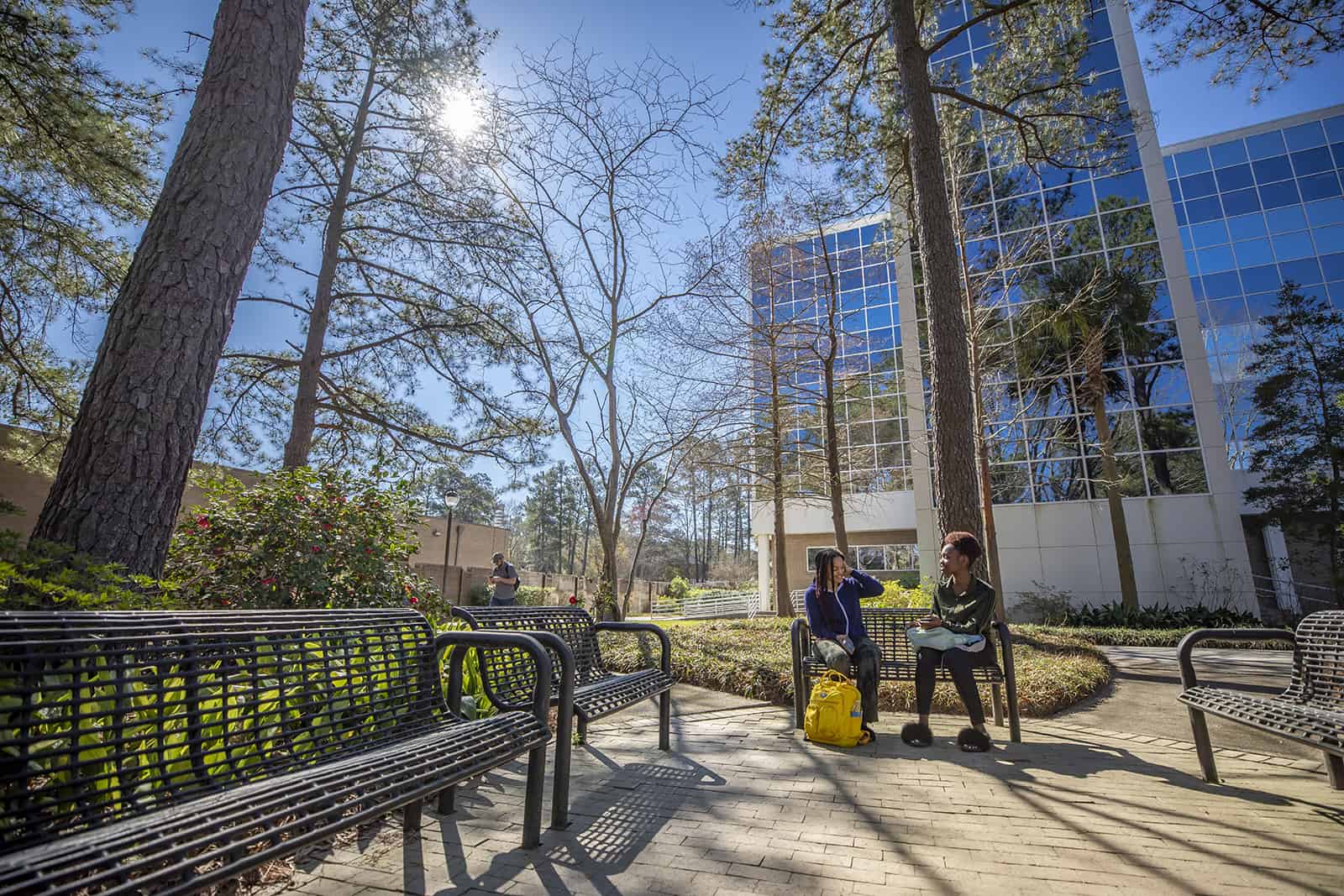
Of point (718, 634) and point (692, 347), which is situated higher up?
point (692, 347)

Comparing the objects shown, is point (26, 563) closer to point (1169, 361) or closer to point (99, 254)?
point (99, 254)

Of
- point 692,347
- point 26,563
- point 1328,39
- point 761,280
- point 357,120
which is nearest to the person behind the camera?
point 26,563

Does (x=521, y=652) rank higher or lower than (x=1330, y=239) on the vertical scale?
lower

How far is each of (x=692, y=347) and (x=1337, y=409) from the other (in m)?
17.4

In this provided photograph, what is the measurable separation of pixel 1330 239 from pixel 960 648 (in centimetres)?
2892

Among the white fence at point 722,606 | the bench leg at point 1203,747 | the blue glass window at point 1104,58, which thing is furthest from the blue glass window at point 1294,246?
the bench leg at point 1203,747

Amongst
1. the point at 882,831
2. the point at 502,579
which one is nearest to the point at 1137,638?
the point at 502,579

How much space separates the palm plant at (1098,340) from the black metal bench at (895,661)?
12.4 m

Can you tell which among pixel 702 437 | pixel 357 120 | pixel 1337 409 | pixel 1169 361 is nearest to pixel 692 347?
pixel 702 437

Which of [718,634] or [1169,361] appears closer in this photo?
[718,634]

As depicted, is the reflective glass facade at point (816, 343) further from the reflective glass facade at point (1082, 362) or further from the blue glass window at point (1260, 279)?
the blue glass window at point (1260, 279)

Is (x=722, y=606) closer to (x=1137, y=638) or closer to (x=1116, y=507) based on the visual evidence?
(x=1116, y=507)

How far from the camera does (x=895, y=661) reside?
4648mm

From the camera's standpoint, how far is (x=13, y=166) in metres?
6.15
